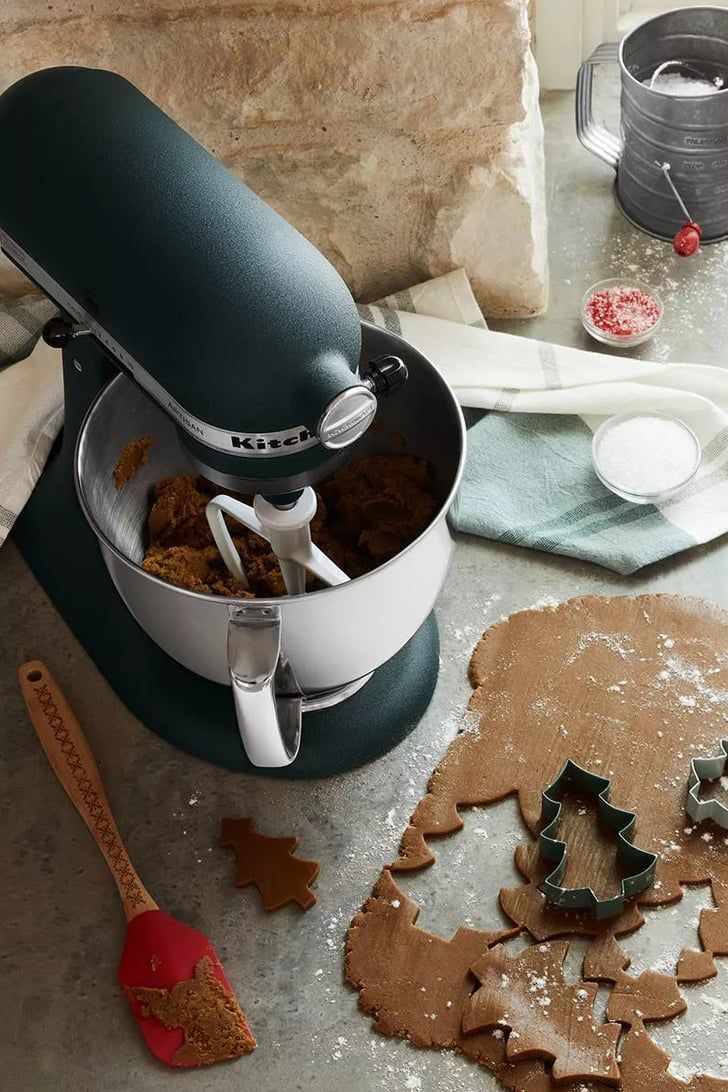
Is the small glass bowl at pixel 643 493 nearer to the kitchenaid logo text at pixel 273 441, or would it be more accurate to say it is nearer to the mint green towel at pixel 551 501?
the mint green towel at pixel 551 501

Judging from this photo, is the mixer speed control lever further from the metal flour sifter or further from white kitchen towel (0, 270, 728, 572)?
the metal flour sifter

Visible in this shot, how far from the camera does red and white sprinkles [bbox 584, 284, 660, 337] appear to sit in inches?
51.5

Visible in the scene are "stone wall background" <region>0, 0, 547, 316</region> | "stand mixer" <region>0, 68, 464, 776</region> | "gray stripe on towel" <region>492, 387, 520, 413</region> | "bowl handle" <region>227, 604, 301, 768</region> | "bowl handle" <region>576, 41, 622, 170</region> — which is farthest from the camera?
"bowl handle" <region>576, 41, 622, 170</region>

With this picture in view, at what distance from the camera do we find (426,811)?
1007 millimetres

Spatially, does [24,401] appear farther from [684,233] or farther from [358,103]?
[684,233]

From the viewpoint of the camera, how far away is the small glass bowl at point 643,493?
1172 mm

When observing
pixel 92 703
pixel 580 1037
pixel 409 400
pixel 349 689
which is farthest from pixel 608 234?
pixel 580 1037

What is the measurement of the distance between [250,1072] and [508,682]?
0.38m

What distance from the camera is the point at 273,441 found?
690mm

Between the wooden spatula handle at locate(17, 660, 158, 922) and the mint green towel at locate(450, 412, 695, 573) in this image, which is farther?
the mint green towel at locate(450, 412, 695, 573)

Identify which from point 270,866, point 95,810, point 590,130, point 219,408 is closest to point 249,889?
point 270,866

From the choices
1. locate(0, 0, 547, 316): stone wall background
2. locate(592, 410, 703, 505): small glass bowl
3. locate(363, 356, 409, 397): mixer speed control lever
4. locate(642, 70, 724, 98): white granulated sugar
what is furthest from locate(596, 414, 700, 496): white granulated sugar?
locate(363, 356, 409, 397): mixer speed control lever

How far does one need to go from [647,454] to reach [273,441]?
23.7 inches

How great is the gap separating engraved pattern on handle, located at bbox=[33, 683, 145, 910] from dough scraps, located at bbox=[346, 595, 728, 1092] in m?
0.18
